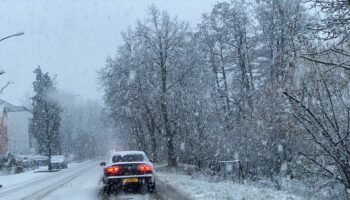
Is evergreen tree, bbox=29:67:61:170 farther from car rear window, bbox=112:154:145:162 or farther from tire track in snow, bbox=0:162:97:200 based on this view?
car rear window, bbox=112:154:145:162

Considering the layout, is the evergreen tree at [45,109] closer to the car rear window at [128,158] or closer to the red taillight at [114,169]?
the car rear window at [128,158]

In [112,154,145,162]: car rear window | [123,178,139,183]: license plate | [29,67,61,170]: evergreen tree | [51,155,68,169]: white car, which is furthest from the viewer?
[51,155,68,169]: white car

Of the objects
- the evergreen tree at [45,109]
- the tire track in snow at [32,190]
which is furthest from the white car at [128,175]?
the evergreen tree at [45,109]

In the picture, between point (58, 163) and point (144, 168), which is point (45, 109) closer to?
point (58, 163)

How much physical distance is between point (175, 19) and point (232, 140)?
1589 centimetres

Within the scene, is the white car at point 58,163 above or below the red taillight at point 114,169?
above

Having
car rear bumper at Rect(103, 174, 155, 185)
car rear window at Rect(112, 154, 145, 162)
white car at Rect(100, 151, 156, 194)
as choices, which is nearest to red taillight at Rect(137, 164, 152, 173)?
white car at Rect(100, 151, 156, 194)

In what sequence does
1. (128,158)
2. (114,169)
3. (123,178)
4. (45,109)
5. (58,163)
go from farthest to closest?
(58,163)
(45,109)
(128,158)
(114,169)
(123,178)

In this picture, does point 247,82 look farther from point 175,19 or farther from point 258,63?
point 175,19

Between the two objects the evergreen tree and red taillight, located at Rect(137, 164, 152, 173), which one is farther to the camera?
the evergreen tree

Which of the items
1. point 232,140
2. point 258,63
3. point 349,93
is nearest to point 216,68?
point 258,63

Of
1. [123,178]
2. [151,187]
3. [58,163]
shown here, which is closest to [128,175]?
[123,178]

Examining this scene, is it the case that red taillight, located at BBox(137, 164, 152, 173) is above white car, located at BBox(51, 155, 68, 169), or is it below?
below

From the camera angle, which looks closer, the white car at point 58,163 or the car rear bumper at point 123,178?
the car rear bumper at point 123,178
